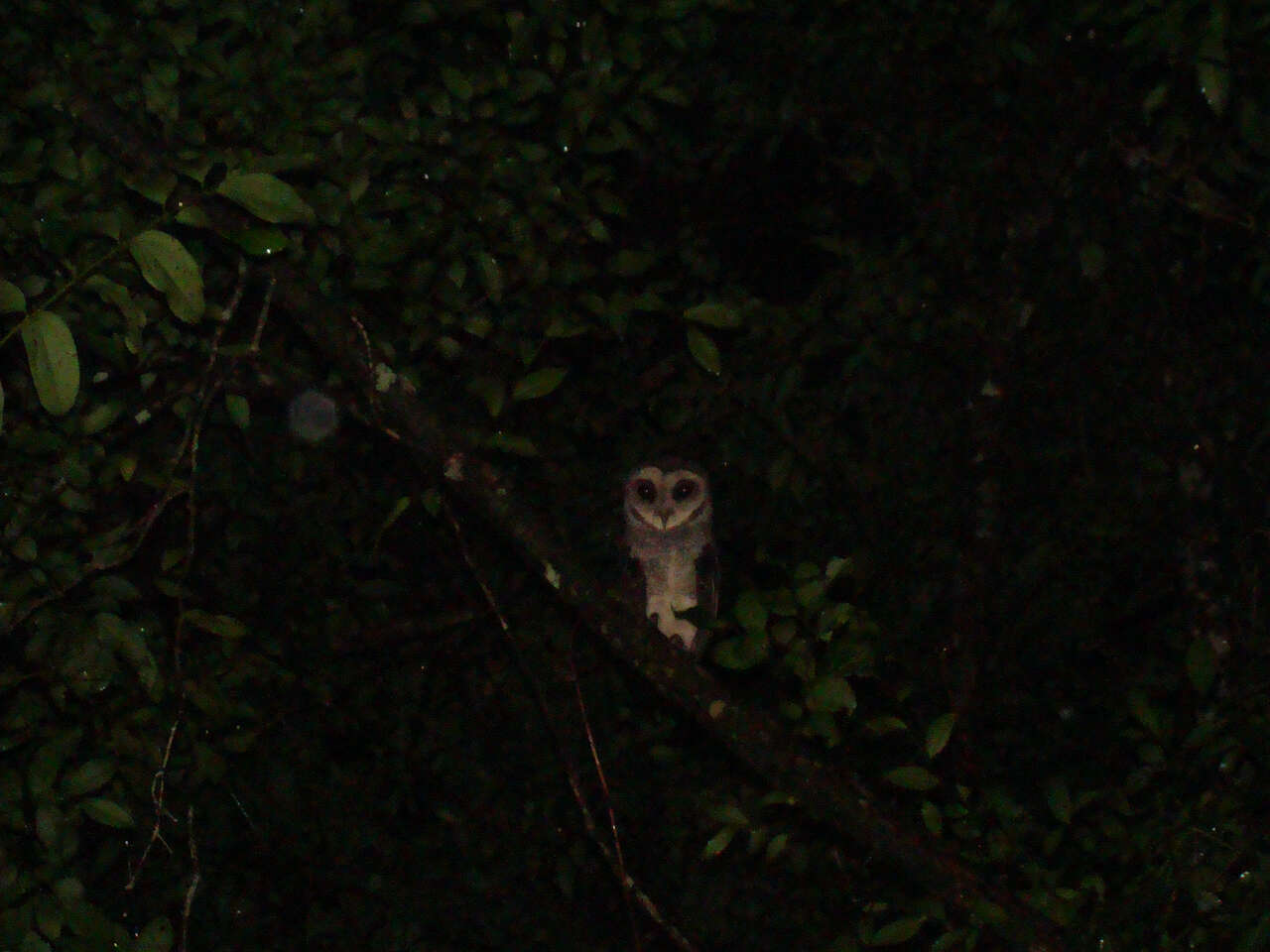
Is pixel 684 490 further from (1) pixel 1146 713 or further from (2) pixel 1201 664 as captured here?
(2) pixel 1201 664

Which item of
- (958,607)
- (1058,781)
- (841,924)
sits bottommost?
(841,924)

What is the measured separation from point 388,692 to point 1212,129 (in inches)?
112

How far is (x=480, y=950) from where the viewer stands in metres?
3.59

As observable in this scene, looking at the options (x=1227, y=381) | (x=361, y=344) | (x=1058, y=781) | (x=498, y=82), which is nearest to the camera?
(x=361, y=344)

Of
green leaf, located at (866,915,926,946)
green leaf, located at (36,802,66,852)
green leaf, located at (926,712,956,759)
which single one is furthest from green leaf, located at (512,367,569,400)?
green leaf, located at (866,915,926,946)

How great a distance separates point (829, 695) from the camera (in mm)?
2592

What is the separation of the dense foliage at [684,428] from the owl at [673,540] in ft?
0.60

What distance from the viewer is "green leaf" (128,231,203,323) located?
132 centimetres

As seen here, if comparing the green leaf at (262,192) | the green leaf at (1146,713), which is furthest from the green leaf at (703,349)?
the green leaf at (262,192)

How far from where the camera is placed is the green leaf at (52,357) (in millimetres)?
1272

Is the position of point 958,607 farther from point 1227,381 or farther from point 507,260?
point 507,260

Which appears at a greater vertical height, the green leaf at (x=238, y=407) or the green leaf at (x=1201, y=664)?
the green leaf at (x=1201, y=664)

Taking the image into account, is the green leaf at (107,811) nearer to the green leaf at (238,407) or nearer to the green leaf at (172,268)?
the green leaf at (238,407)

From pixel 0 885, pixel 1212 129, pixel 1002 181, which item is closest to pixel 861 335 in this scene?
pixel 1002 181
